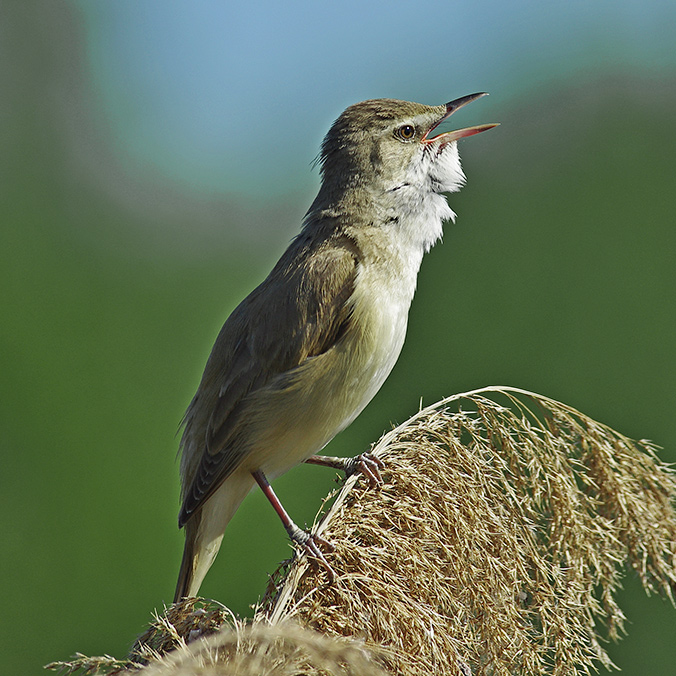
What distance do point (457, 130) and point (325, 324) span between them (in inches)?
41.2

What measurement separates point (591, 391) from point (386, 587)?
12.1 feet

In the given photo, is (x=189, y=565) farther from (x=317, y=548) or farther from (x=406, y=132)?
(x=406, y=132)

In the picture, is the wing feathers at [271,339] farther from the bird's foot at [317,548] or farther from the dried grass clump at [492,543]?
the bird's foot at [317,548]

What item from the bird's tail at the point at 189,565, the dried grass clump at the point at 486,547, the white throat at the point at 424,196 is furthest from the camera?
the white throat at the point at 424,196

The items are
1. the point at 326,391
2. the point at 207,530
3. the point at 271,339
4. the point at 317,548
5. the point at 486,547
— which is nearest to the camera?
the point at 317,548

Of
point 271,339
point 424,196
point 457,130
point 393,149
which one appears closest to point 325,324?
point 271,339

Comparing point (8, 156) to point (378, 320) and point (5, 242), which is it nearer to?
point (5, 242)

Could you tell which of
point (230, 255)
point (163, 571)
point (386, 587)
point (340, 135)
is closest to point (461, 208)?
point (230, 255)

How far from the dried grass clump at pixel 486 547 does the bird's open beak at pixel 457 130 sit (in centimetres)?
127

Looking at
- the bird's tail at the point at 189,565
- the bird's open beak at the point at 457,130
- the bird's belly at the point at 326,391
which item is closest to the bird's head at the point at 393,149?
the bird's open beak at the point at 457,130

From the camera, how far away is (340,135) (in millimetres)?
3340

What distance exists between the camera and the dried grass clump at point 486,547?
73.1 inches

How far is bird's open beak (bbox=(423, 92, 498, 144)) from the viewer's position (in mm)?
3180

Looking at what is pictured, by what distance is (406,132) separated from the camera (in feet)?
10.8
